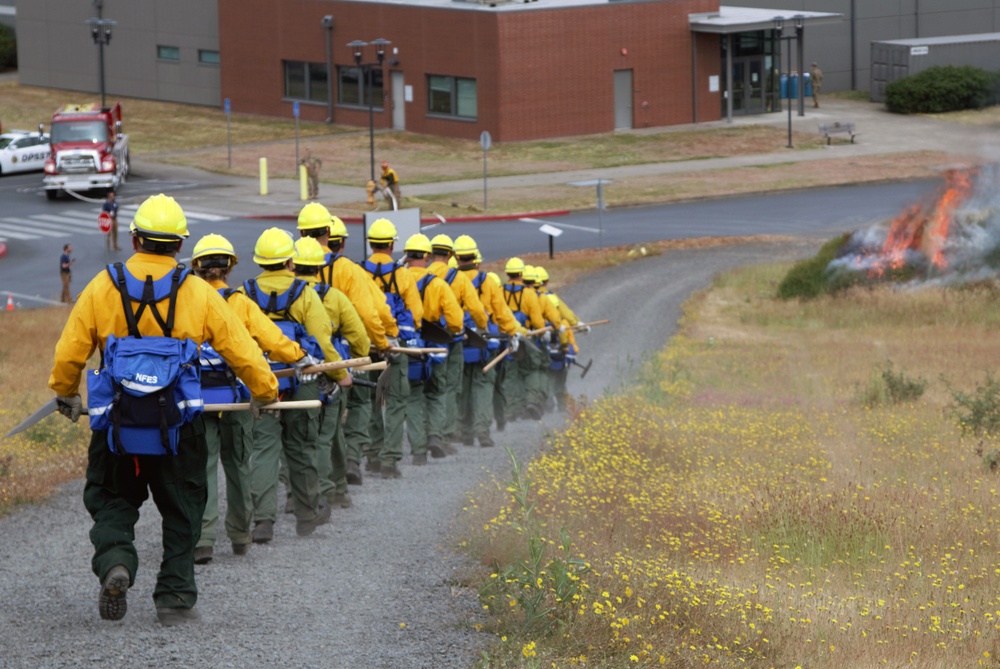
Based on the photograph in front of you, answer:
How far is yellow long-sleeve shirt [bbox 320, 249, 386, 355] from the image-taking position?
1133cm

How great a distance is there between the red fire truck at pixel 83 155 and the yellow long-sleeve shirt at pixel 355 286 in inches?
1256

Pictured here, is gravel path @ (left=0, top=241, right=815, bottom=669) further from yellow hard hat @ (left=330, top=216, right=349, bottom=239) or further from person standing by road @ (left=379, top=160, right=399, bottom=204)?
person standing by road @ (left=379, top=160, right=399, bottom=204)

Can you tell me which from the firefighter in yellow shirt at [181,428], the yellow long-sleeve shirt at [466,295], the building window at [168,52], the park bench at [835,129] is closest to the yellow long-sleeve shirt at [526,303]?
the yellow long-sleeve shirt at [466,295]

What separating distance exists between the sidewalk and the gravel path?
24453 mm

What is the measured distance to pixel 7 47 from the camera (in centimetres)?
7406

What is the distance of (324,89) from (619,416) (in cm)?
4187

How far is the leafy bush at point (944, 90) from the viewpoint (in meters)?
54.8

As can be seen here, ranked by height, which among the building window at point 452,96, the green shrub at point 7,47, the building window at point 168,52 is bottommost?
the building window at point 452,96

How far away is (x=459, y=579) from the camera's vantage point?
8.71m

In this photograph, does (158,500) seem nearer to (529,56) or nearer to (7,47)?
(529,56)

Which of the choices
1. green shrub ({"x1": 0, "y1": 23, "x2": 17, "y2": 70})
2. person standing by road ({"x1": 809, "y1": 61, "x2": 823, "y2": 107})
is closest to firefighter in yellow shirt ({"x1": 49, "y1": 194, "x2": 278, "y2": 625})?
person standing by road ({"x1": 809, "y1": 61, "x2": 823, "y2": 107})

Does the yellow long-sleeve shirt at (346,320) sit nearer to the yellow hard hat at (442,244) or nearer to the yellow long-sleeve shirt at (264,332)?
the yellow long-sleeve shirt at (264,332)

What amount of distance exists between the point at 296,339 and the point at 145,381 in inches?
106

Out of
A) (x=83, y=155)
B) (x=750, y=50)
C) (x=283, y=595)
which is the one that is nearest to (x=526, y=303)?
(x=283, y=595)
